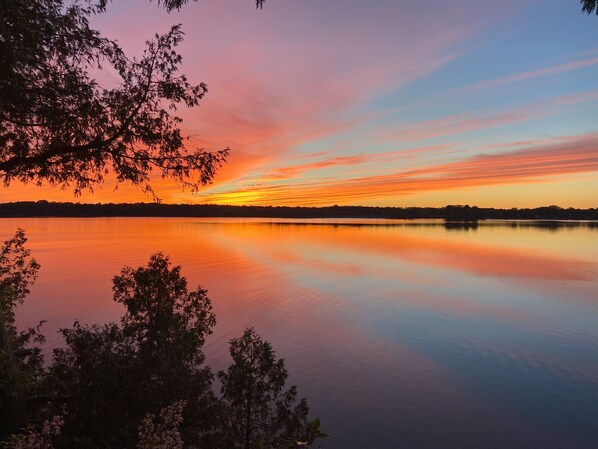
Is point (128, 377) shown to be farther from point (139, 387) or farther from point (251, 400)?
point (251, 400)

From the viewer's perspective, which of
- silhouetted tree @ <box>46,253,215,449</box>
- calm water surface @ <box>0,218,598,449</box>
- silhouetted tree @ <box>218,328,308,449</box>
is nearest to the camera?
silhouetted tree @ <box>46,253,215,449</box>

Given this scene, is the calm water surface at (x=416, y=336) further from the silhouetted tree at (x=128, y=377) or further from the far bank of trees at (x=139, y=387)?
the silhouetted tree at (x=128, y=377)

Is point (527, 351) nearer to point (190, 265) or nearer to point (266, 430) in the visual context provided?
point (266, 430)

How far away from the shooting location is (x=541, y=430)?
14078 mm

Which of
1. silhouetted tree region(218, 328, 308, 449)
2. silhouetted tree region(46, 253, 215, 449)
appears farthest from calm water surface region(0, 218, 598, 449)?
silhouetted tree region(46, 253, 215, 449)

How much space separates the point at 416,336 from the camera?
85.0 ft

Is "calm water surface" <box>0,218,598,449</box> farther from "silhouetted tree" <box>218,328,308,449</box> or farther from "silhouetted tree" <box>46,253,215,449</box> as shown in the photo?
"silhouetted tree" <box>46,253,215,449</box>

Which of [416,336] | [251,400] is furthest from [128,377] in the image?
[416,336]

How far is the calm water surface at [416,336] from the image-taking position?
14547mm

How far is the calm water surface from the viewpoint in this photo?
1455 centimetres

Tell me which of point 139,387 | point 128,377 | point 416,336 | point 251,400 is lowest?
point 416,336

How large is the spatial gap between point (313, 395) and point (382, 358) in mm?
6209

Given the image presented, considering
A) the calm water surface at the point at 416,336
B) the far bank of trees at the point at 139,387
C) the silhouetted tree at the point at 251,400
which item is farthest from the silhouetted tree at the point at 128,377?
the calm water surface at the point at 416,336

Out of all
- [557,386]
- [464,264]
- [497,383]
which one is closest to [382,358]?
[497,383]
